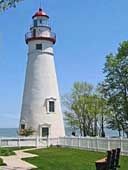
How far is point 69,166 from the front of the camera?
16234mm

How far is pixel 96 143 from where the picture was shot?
26344 millimetres

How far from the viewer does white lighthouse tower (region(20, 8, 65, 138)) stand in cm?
3491

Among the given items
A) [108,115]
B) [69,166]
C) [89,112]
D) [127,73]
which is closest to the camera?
[69,166]

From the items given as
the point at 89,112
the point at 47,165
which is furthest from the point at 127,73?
the point at 47,165

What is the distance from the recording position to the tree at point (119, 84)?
31.8 m

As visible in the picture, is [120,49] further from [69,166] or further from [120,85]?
[69,166]

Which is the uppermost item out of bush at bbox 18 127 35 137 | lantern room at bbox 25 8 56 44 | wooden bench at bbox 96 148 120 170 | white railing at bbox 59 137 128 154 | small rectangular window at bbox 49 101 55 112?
lantern room at bbox 25 8 56 44

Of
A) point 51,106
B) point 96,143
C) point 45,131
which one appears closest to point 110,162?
point 96,143

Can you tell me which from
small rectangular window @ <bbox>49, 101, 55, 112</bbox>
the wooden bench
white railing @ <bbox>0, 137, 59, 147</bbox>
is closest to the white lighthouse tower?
small rectangular window @ <bbox>49, 101, 55, 112</bbox>

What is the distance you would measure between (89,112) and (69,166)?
27018 millimetres

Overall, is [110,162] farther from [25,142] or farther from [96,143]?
[25,142]

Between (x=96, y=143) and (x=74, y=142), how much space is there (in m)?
4.22

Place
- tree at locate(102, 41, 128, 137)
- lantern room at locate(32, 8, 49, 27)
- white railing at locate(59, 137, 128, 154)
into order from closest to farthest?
white railing at locate(59, 137, 128, 154) → tree at locate(102, 41, 128, 137) → lantern room at locate(32, 8, 49, 27)

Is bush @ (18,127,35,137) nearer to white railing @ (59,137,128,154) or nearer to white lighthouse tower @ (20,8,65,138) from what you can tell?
white lighthouse tower @ (20,8,65,138)
